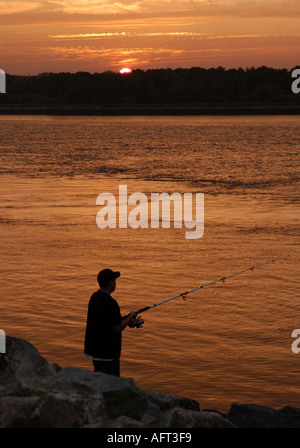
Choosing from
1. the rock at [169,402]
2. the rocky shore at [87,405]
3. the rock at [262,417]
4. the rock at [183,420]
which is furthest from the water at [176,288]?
the rock at [183,420]

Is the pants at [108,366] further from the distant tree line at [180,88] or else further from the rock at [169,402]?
the distant tree line at [180,88]

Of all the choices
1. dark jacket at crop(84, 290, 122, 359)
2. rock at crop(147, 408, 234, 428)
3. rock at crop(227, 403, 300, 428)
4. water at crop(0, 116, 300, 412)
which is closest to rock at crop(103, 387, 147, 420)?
dark jacket at crop(84, 290, 122, 359)

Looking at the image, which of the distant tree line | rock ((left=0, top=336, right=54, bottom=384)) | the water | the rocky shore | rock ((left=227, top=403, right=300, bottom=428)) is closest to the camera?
the rocky shore

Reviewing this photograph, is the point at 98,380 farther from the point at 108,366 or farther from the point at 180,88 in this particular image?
the point at 180,88

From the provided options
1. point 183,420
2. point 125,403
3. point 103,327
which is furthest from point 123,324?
point 183,420

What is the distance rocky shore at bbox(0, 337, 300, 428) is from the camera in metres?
5.49

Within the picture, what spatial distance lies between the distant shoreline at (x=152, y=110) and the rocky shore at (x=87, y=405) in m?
157

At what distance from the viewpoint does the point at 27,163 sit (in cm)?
3778

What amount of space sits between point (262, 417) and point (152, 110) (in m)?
168

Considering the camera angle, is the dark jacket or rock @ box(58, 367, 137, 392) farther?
the dark jacket

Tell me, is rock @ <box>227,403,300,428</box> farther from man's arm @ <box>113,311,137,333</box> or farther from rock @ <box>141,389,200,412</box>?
man's arm @ <box>113,311,137,333</box>
